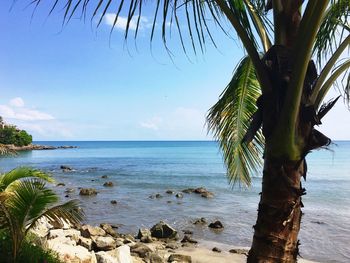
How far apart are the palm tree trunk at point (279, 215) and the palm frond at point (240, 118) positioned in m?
2.76

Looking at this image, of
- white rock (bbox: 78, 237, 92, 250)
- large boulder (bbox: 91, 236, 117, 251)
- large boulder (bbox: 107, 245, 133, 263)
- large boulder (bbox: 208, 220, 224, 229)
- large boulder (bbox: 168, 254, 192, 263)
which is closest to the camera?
large boulder (bbox: 107, 245, 133, 263)

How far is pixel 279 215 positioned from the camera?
2.93m

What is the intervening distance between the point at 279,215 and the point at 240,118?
3.24 metres

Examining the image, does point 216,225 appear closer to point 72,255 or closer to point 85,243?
point 85,243

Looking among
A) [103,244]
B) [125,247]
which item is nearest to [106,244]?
[103,244]

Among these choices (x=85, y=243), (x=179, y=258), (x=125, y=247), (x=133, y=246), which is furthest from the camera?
(x=133, y=246)

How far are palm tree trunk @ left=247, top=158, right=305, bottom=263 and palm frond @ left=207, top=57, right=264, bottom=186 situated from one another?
2.76m

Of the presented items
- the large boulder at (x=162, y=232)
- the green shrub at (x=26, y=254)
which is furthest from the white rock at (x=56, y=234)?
the large boulder at (x=162, y=232)

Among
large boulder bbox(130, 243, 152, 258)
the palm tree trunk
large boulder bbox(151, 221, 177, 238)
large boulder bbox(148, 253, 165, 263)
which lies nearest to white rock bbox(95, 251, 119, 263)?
large boulder bbox(148, 253, 165, 263)

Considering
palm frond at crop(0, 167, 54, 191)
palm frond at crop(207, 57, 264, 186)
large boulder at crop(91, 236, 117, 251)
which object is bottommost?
large boulder at crop(91, 236, 117, 251)

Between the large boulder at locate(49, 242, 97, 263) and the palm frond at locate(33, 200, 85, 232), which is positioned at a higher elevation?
the palm frond at locate(33, 200, 85, 232)

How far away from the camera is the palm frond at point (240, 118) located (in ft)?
19.3

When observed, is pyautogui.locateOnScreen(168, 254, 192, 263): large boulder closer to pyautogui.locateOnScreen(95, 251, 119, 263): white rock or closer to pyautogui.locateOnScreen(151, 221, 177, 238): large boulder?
pyautogui.locateOnScreen(95, 251, 119, 263): white rock

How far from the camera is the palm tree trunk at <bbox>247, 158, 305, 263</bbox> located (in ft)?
9.62
